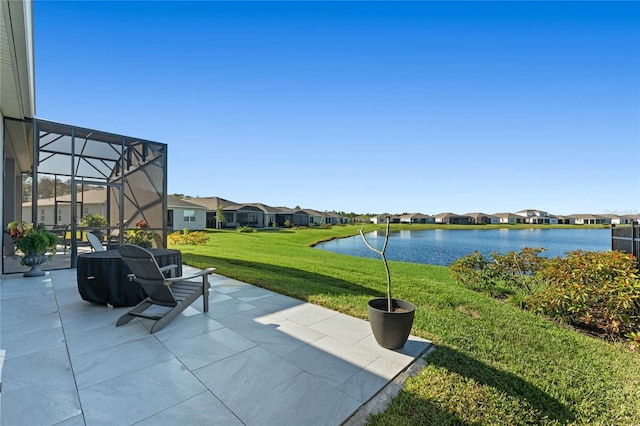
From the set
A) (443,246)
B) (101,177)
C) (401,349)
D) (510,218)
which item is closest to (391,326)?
(401,349)

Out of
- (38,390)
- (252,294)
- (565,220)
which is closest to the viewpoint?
(38,390)

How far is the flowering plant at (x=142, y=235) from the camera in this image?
911 cm

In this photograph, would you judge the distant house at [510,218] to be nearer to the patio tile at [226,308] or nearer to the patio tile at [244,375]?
the patio tile at [226,308]

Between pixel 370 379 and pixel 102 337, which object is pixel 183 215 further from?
pixel 370 379

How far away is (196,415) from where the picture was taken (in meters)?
2.05

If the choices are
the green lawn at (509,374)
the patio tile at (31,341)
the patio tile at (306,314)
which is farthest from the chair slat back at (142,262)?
the green lawn at (509,374)

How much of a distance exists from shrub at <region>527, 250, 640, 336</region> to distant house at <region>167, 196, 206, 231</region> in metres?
26.4

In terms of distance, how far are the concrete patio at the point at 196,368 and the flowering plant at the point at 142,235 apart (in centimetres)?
484

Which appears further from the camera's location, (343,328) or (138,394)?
Result: (343,328)

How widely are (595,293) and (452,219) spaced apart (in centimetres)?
8673

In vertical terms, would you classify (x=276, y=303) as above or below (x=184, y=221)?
below

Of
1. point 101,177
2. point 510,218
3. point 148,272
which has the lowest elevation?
point 510,218

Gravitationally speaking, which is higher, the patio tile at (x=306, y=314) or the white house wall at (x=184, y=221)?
the white house wall at (x=184, y=221)

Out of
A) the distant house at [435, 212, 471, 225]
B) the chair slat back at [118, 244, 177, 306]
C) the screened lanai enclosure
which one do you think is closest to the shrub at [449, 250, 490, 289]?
the chair slat back at [118, 244, 177, 306]
